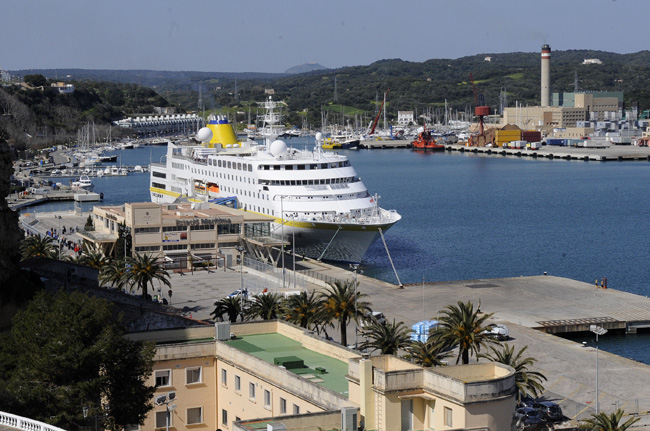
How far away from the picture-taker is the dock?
536ft

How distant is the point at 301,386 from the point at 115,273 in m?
20.6

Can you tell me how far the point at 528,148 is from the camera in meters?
184

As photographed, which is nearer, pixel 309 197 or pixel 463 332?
pixel 463 332

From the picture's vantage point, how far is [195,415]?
80.7 feet

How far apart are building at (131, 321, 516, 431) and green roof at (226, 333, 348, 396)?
2 centimetres

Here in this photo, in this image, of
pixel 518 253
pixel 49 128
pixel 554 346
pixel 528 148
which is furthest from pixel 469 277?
pixel 49 128

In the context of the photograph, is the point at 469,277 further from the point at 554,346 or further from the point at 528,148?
the point at 528,148

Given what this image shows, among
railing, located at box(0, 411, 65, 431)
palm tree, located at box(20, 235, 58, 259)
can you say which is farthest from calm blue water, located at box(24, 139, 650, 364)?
railing, located at box(0, 411, 65, 431)

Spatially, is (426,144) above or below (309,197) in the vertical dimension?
below

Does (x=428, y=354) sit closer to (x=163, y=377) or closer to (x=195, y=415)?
(x=195, y=415)

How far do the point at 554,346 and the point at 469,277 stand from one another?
18058mm

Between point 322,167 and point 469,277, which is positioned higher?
point 322,167

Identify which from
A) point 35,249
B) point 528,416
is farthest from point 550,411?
point 35,249

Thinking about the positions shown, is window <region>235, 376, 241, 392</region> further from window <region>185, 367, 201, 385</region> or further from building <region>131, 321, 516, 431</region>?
window <region>185, 367, 201, 385</region>
